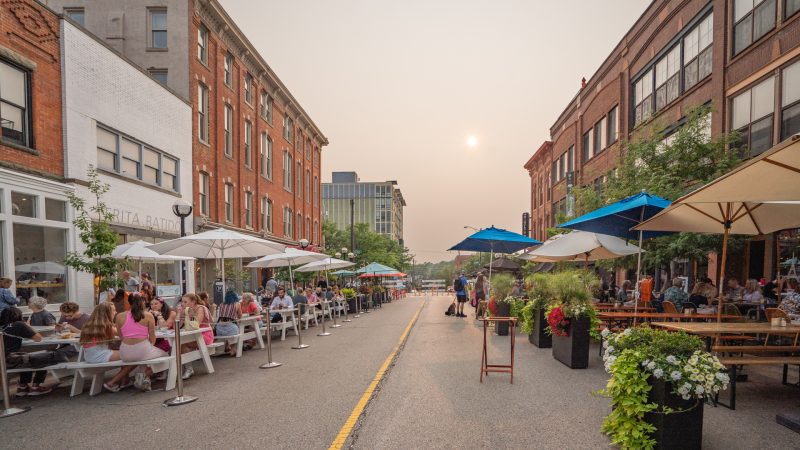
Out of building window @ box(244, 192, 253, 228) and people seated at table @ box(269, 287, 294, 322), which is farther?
building window @ box(244, 192, 253, 228)

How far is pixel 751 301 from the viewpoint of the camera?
11.9 metres

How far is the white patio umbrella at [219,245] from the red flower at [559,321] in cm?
684

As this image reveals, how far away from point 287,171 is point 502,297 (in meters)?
26.6

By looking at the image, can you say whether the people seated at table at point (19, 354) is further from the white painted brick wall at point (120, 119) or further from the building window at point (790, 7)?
the building window at point (790, 7)

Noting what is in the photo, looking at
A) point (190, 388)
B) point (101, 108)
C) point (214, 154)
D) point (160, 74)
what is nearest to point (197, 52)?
point (160, 74)

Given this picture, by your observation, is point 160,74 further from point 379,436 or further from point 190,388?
point 379,436

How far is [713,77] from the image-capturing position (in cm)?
1628

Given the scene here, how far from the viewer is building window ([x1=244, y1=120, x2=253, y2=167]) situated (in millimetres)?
28406

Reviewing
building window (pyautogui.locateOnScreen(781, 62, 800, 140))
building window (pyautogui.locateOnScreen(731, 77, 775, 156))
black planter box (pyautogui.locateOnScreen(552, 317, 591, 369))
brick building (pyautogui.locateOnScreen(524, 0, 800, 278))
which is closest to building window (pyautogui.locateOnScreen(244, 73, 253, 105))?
brick building (pyautogui.locateOnScreen(524, 0, 800, 278))

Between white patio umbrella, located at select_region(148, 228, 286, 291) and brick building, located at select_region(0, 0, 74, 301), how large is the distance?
312cm

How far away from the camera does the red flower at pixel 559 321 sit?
342 inches

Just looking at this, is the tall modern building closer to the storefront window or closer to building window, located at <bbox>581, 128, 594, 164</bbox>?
building window, located at <bbox>581, 128, 594, 164</bbox>

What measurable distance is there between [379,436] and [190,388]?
4.00 meters

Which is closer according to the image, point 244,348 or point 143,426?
point 143,426
